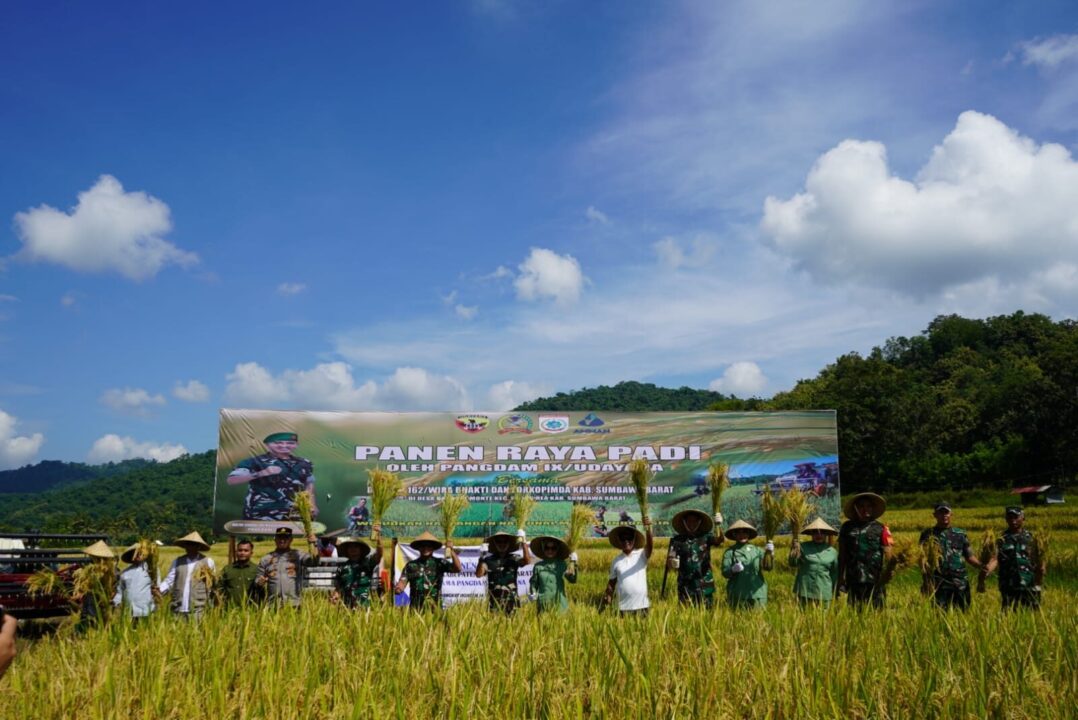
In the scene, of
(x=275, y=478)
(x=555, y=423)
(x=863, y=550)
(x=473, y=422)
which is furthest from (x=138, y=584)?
(x=555, y=423)

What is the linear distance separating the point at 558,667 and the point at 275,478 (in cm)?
1903

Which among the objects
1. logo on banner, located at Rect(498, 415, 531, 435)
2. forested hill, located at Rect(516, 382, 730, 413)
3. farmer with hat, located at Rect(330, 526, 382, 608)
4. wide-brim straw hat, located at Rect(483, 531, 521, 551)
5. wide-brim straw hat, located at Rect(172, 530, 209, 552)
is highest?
forested hill, located at Rect(516, 382, 730, 413)

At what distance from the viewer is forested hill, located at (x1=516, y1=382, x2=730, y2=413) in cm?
8306

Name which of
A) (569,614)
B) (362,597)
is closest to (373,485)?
(362,597)

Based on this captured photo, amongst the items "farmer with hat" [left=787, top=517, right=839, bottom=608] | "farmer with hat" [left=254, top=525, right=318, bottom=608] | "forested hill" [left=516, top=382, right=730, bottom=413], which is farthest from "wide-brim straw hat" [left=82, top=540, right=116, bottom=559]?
"forested hill" [left=516, top=382, right=730, bottom=413]

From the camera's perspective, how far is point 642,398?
90.2m

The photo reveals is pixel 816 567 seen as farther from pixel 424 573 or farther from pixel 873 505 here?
pixel 424 573

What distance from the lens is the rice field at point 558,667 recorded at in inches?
157

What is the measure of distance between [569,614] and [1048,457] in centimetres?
4705

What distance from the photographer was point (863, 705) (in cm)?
397

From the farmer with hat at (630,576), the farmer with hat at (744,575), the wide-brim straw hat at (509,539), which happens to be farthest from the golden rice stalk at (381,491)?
the farmer with hat at (744,575)

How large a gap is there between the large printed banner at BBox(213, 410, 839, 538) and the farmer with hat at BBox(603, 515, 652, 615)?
1391 centimetres

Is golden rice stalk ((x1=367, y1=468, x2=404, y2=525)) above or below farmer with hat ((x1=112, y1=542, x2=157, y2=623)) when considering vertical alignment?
above

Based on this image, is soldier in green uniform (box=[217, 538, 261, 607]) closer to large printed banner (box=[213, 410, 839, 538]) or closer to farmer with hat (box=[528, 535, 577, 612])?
farmer with hat (box=[528, 535, 577, 612])
